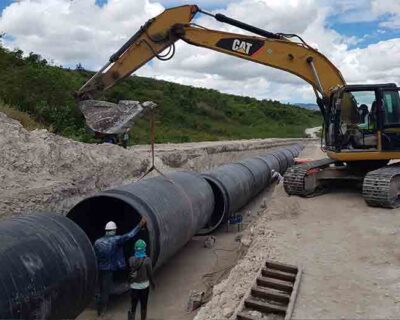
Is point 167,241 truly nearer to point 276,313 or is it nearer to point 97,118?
point 276,313

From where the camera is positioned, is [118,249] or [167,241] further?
[167,241]

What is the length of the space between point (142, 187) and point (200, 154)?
11372 mm

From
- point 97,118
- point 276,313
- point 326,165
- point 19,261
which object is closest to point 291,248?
point 276,313

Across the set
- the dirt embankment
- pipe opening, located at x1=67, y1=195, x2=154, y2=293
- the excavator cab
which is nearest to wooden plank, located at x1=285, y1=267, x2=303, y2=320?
pipe opening, located at x1=67, y1=195, x2=154, y2=293

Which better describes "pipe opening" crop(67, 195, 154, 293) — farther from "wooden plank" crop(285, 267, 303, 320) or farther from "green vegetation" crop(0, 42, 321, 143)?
"green vegetation" crop(0, 42, 321, 143)

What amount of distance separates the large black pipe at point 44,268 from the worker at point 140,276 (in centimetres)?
60

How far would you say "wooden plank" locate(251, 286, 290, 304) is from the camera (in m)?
4.98

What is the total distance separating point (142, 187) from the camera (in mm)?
8039

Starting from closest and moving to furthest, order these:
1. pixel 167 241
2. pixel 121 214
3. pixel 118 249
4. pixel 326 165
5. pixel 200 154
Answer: pixel 118 249
pixel 167 241
pixel 121 214
pixel 326 165
pixel 200 154

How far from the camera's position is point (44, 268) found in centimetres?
525

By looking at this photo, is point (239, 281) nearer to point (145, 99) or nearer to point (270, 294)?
point (270, 294)

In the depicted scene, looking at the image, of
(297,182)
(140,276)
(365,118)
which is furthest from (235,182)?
(140,276)

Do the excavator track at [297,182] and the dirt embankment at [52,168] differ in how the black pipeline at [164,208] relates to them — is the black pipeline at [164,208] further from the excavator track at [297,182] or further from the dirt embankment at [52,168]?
the excavator track at [297,182]

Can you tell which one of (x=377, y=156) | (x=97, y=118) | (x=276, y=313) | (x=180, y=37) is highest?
(x=180, y=37)
